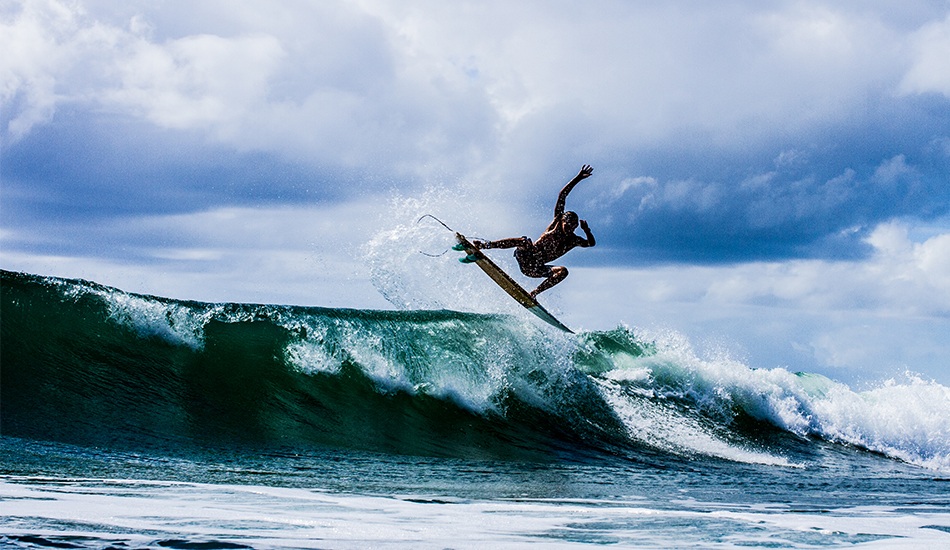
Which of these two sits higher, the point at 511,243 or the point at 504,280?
the point at 511,243

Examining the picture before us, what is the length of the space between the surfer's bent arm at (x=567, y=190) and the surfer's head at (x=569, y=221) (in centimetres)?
7

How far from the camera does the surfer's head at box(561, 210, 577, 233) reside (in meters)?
9.51

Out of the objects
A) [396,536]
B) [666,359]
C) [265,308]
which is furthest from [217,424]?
[666,359]

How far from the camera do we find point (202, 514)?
4.41 metres

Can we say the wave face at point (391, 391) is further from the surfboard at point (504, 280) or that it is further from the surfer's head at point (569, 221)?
the surfer's head at point (569, 221)

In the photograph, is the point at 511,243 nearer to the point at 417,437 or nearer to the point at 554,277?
the point at 554,277

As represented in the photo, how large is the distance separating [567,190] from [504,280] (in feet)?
7.13

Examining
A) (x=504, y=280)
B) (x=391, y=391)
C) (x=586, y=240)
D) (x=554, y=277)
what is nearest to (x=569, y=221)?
(x=586, y=240)

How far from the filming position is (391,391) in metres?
9.94

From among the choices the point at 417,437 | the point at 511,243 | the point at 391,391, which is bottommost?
the point at 417,437

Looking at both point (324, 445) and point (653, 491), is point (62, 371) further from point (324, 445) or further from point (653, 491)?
point (653, 491)

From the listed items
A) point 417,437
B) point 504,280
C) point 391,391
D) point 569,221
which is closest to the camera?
point 417,437

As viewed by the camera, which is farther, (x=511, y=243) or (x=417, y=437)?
(x=511, y=243)

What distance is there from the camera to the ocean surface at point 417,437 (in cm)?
449
